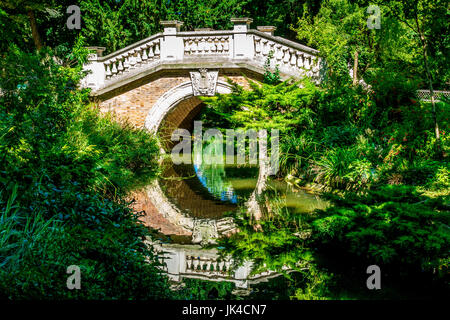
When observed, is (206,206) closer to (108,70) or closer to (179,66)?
(179,66)

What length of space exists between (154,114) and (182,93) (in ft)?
3.55

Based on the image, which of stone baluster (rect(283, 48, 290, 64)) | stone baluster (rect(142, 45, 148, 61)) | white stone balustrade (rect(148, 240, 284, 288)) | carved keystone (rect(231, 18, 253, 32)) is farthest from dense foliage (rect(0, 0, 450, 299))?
stone baluster (rect(142, 45, 148, 61))

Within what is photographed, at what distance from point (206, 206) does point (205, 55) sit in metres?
5.66

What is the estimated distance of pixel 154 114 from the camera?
1346 centimetres

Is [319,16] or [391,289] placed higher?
[319,16]

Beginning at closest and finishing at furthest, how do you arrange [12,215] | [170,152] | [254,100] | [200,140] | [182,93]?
[12,215], [254,100], [182,93], [170,152], [200,140]

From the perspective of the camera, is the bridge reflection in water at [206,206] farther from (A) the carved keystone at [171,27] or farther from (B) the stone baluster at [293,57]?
(A) the carved keystone at [171,27]

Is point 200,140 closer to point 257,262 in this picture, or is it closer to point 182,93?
point 182,93

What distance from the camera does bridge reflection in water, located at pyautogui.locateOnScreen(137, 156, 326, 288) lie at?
4.94 meters

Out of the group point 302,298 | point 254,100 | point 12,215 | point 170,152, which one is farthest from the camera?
point 170,152

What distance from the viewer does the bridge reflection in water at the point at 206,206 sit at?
494 centimetres

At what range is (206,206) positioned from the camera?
852cm

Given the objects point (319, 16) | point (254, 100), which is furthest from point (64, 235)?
point (319, 16)

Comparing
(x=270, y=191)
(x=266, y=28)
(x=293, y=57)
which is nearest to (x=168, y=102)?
(x=266, y=28)
